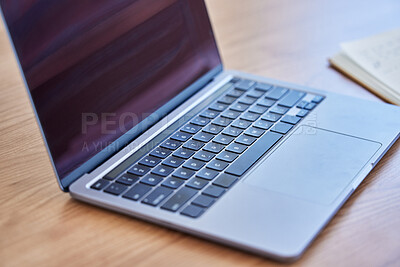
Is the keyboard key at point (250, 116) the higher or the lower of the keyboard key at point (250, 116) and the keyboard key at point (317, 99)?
the higher

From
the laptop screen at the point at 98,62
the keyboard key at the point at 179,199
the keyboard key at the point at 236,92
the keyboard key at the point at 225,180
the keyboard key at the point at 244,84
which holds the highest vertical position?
the laptop screen at the point at 98,62

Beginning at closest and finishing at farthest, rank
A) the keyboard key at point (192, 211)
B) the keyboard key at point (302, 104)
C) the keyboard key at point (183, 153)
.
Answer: the keyboard key at point (192, 211)
the keyboard key at point (183, 153)
the keyboard key at point (302, 104)

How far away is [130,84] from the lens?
75 centimetres

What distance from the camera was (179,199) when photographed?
616mm

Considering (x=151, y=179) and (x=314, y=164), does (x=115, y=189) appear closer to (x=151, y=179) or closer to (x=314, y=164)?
(x=151, y=179)

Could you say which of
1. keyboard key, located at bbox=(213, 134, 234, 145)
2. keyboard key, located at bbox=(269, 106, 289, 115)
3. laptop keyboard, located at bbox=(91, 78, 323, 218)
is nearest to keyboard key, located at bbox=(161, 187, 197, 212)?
laptop keyboard, located at bbox=(91, 78, 323, 218)

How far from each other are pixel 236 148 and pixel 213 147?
0.03 meters

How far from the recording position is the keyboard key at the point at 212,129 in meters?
0.75

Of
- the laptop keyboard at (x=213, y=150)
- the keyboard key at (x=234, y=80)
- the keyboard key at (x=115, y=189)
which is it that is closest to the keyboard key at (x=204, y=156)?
the laptop keyboard at (x=213, y=150)

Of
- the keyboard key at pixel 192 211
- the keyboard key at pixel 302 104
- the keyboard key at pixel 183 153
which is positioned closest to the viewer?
the keyboard key at pixel 192 211

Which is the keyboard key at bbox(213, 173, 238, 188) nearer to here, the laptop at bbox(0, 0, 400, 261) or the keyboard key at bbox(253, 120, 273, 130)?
the laptop at bbox(0, 0, 400, 261)

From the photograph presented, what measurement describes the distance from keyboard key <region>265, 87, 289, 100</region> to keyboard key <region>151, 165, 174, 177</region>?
226 mm

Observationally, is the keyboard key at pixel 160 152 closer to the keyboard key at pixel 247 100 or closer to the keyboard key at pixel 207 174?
the keyboard key at pixel 207 174

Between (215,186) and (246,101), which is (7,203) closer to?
(215,186)
